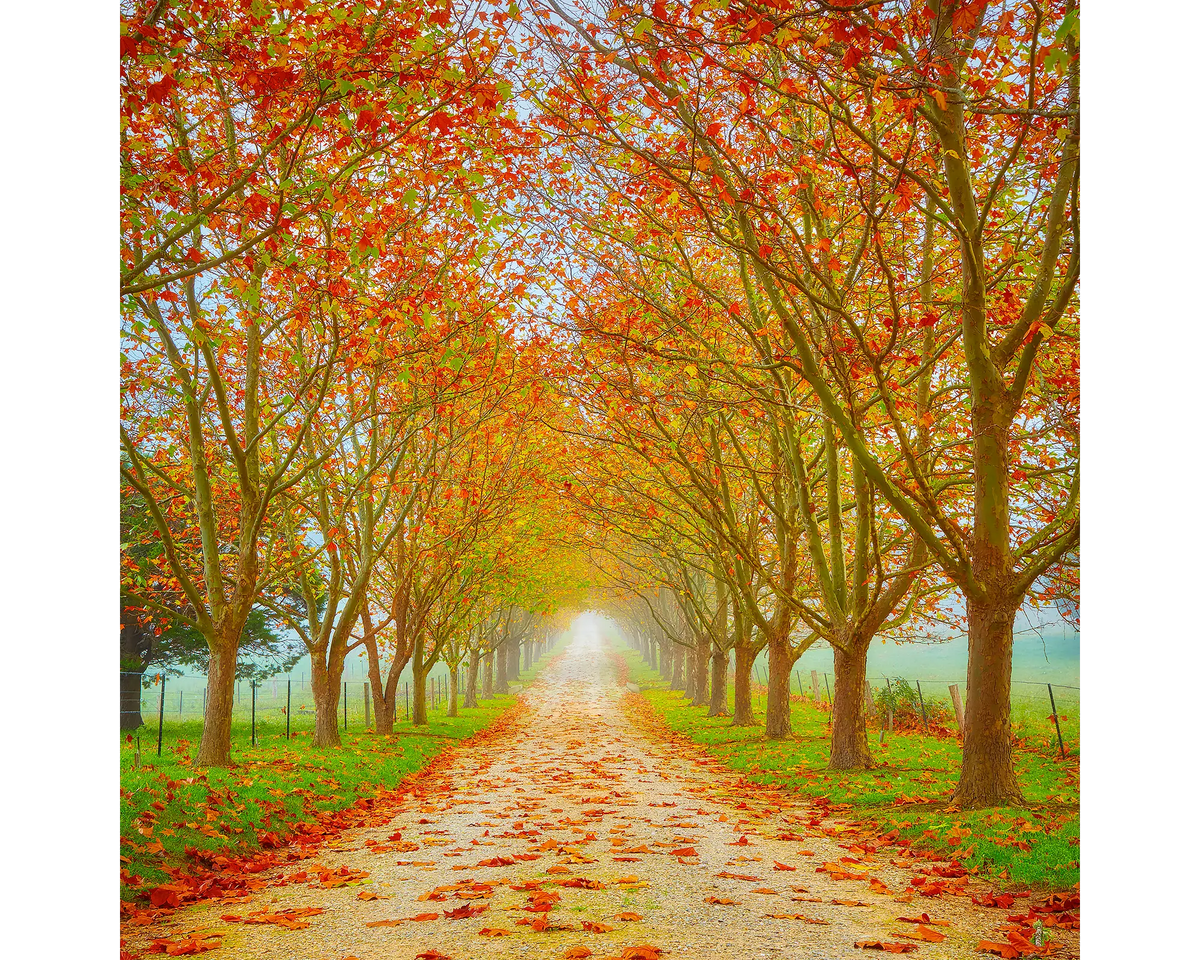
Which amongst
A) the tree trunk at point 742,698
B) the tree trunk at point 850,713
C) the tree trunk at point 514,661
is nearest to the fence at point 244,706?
the tree trunk at point 514,661

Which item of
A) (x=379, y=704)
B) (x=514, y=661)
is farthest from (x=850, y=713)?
(x=514, y=661)

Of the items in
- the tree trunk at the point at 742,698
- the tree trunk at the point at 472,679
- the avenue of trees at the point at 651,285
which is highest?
the avenue of trees at the point at 651,285

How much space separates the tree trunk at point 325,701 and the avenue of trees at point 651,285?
0.07m

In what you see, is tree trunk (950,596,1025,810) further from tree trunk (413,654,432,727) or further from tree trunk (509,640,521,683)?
tree trunk (509,640,521,683)

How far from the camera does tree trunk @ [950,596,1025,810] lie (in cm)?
846

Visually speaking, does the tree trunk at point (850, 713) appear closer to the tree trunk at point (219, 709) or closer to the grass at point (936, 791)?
the grass at point (936, 791)

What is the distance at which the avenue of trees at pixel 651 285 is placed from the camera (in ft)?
23.7

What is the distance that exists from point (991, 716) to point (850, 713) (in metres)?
4.94

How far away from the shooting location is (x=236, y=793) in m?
9.52

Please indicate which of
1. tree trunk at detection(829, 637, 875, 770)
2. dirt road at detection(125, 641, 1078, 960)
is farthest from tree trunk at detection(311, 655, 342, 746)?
tree trunk at detection(829, 637, 875, 770)
